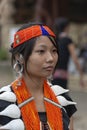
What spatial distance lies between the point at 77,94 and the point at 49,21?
305 centimetres

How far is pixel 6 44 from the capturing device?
16.5m

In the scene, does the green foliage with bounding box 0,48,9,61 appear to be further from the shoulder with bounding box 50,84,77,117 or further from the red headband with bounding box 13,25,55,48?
the red headband with bounding box 13,25,55,48

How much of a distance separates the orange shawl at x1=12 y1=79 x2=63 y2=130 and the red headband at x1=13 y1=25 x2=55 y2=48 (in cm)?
24

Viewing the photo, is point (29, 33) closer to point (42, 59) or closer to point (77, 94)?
point (42, 59)

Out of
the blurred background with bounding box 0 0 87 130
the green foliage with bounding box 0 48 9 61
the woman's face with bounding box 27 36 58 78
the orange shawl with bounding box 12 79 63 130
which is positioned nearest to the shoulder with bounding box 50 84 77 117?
the orange shawl with bounding box 12 79 63 130

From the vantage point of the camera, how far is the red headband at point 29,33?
323cm

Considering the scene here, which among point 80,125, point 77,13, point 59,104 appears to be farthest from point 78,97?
point 59,104

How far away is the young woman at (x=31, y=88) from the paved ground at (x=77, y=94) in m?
5.25

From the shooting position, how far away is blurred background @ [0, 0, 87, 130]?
43.8ft

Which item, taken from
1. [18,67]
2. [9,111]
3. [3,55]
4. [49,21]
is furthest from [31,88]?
[3,55]

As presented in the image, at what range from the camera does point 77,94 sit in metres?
11.9

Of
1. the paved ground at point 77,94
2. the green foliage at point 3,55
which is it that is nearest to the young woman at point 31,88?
the paved ground at point 77,94

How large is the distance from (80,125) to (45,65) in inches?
222

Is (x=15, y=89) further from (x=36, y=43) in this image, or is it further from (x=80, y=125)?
(x=80, y=125)
